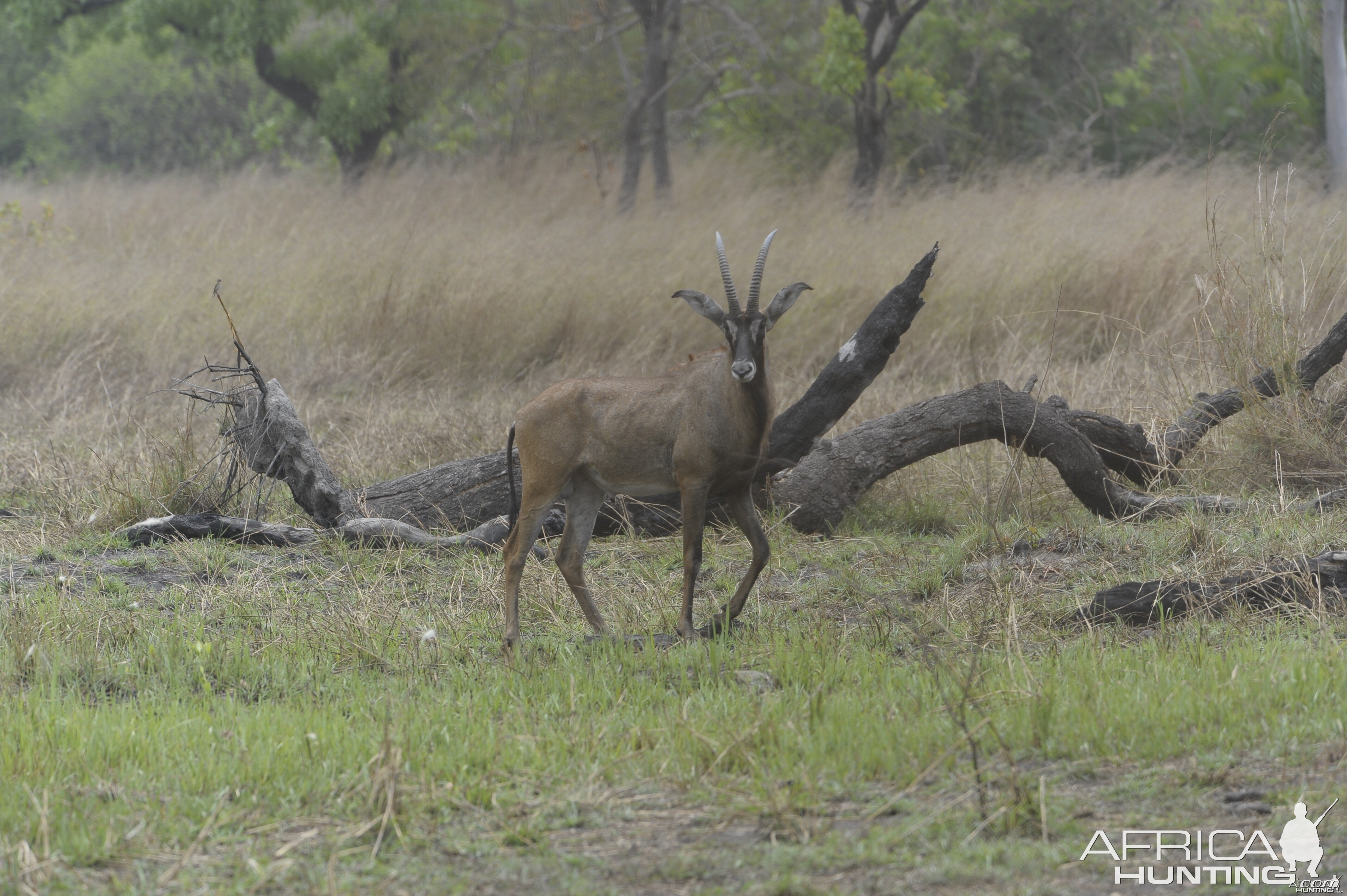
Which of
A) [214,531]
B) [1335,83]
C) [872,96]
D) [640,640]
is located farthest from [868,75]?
[640,640]

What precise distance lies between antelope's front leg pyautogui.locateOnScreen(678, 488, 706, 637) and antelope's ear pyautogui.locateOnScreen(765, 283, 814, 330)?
788 millimetres

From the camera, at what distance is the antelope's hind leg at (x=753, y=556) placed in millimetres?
5504

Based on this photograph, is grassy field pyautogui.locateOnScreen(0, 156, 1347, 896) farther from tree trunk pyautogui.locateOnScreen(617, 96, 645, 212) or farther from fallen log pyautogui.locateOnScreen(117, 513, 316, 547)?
tree trunk pyautogui.locateOnScreen(617, 96, 645, 212)

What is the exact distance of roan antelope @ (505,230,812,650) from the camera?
17.8ft

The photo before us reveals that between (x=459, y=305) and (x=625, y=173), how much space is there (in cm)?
646

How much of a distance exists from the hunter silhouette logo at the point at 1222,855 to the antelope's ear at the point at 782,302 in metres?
2.47

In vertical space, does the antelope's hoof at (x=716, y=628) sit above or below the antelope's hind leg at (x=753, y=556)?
below

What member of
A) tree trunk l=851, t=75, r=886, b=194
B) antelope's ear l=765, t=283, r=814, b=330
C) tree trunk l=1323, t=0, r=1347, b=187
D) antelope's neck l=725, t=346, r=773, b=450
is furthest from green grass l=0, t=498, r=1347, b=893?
tree trunk l=1323, t=0, r=1347, b=187

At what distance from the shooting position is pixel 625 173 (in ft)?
59.7

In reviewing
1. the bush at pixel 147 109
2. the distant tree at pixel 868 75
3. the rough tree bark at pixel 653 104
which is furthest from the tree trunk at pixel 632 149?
the bush at pixel 147 109

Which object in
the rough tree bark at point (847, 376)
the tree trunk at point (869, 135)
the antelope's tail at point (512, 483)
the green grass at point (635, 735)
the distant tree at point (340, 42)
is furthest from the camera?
the distant tree at point (340, 42)

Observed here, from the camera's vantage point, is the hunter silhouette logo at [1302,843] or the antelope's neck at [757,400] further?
the antelope's neck at [757,400]

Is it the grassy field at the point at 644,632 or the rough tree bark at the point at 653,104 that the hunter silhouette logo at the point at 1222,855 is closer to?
the grassy field at the point at 644,632

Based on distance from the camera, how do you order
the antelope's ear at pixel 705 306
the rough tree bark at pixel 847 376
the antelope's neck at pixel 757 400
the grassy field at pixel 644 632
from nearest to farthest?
the grassy field at pixel 644 632 < the antelope's ear at pixel 705 306 < the antelope's neck at pixel 757 400 < the rough tree bark at pixel 847 376
